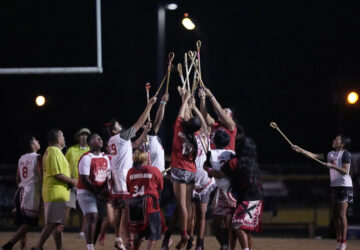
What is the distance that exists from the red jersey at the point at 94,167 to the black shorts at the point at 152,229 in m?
1.68

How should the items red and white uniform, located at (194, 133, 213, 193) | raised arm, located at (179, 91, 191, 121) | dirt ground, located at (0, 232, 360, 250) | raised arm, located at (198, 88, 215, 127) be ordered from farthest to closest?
dirt ground, located at (0, 232, 360, 250) < raised arm, located at (198, 88, 215, 127) < red and white uniform, located at (194, 133, 213, 193) < raised arm, located at (179, 91, 191, 121)

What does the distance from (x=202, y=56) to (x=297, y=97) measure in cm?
2090

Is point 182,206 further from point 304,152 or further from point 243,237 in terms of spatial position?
point 304,152

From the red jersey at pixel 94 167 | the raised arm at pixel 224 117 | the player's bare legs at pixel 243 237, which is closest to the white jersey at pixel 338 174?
the raised arm at pixel 224 117

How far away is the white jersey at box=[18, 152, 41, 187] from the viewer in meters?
11.5

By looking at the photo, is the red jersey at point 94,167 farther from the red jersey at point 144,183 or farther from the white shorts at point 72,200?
the white shorts at point 72,200

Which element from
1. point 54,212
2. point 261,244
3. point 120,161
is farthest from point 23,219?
point 261,244

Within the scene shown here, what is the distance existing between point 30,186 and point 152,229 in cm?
252

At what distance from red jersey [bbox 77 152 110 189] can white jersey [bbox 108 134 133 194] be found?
1.03 feet

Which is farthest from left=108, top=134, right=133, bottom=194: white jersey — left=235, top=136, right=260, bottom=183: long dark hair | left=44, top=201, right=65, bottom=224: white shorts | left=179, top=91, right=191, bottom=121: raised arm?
left=235, top=136, right=260, bottom=183: long dark hair

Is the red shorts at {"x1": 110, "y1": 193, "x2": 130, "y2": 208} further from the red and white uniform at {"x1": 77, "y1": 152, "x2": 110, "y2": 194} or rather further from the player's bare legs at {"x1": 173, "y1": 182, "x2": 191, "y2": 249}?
the player's bare legs at {"x1": 173, "y1": 182, "x2": 191, "y2": 249}

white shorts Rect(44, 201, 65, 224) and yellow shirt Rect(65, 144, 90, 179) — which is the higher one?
yellow shirt Rect(65, 144, 90, 179)

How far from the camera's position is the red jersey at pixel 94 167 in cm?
1125

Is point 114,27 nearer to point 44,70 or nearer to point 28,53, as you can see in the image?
point 28,53
